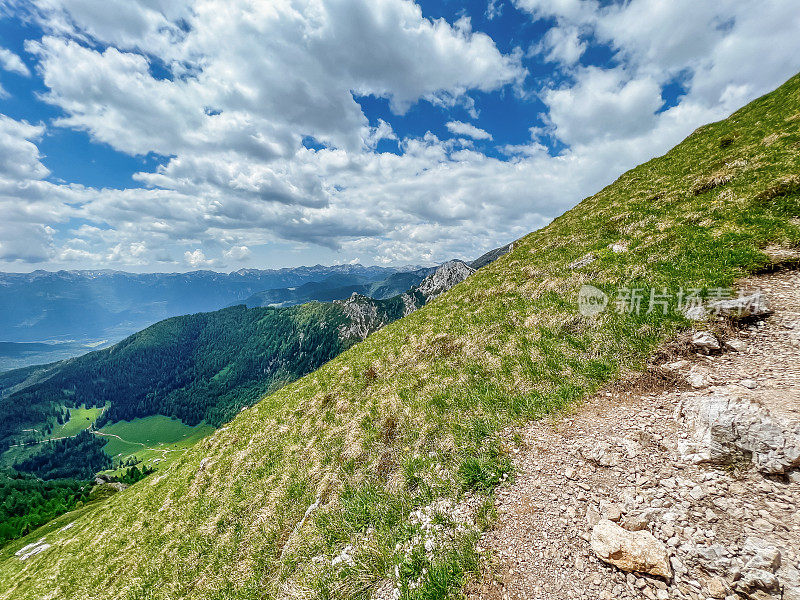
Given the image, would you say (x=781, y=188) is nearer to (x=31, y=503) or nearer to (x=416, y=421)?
(x=416, y=421)

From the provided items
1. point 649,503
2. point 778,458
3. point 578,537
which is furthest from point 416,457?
point 778,458

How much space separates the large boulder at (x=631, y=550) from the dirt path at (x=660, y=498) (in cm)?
15

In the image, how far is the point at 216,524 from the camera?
15117 millimetres

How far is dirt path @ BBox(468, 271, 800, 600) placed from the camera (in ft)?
18.7

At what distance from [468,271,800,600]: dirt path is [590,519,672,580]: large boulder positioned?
152 millimetres

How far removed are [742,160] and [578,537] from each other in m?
29.2

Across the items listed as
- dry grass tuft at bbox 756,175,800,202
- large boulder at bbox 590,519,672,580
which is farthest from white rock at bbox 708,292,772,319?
large boulder at bbox 590,519,672,580

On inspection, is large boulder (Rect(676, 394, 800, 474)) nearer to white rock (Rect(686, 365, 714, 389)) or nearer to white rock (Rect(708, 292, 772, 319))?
white rock (Rect(686, 365, 714, 389))

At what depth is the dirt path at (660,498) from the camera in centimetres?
569

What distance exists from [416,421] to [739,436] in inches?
410

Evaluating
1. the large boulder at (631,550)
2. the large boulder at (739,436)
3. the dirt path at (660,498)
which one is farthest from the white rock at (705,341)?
the large boulder at (631,550)

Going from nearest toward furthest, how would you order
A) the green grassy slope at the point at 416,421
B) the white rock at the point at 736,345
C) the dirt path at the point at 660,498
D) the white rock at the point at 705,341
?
the dirt path at the point at 660,498 → the white rock at the point at 736,345 → the green grassy slope at the point at 416,421 → the white rock at the point at 705,341

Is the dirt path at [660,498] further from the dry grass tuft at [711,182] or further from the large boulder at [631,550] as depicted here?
the dry grass tuft at [711,182]

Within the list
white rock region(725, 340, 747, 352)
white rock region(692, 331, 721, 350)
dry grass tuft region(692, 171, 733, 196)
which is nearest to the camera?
white rock region(725, 340, 747, 352)
